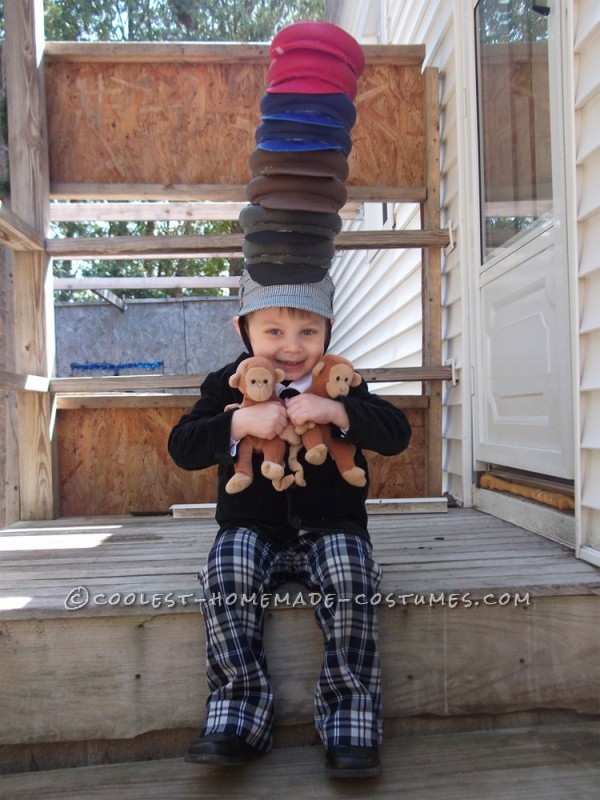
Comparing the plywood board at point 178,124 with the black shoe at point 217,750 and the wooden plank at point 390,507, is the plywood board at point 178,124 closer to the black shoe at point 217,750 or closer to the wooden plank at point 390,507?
the wooden plank at point 390,507

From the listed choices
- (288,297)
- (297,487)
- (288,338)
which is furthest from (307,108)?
(297,487)

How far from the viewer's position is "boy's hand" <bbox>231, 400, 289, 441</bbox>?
175 cm

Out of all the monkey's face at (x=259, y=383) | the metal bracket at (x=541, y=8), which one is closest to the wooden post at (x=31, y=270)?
the monkey's face at (x=259, y=383)

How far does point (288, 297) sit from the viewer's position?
1.79 meters

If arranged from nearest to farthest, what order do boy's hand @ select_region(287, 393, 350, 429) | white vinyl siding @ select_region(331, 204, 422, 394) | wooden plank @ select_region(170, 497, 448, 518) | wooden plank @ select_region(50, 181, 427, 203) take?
boy's hand @ select_region(287, 393, 350, 429), wooden plank @ select_region(170, 497, 448, 518), wooden plank @ select_region(50, 181, 427, 203), white vinyl siding @ select_region(331, 204, 422, 394)

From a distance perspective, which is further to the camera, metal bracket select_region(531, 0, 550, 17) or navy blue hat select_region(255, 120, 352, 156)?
metal bracket select_region(531, 0, 550, 17)

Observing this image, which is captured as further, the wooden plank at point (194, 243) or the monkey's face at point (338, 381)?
the wooden plank at point (194, 243)

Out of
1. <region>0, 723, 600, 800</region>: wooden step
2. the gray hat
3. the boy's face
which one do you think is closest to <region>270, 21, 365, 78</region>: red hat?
the gray hat

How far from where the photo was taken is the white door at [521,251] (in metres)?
2.33

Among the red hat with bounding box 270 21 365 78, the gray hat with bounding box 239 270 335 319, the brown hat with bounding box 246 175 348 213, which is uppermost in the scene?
the red hat with bounding box 270 21 365 78

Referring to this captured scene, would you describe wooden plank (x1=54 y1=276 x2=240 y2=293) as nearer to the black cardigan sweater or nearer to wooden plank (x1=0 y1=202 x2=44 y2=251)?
wooden plank (x1=0 y1=202 x2=44 y2=251)

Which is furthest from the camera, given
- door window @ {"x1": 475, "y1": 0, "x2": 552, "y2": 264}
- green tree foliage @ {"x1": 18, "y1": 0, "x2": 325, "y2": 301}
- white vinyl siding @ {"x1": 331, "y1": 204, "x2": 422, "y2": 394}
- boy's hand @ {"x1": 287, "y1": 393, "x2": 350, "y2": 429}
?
green tree foliage @ {"x1": 18, "y1": 0, "x2": 325, "y2": 301}

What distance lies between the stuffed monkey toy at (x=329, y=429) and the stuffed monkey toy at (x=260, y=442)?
0.05 m

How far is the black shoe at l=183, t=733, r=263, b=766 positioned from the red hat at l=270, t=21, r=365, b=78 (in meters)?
1.77
